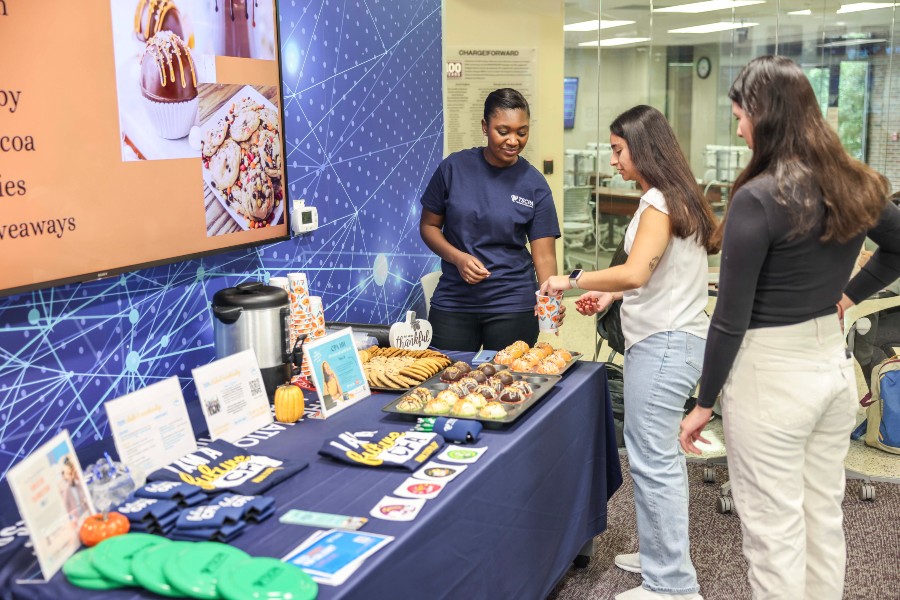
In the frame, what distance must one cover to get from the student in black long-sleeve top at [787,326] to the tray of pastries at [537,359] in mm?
705

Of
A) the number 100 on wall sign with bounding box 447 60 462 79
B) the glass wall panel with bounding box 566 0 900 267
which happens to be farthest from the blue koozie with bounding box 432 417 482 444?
the glass wall panel with bounding box 566 0 900 267

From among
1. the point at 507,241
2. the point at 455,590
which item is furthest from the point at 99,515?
the point at 507,241

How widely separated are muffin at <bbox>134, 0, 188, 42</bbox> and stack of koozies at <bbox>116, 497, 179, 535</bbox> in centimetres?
130

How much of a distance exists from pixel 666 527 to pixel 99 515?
5.62 feet

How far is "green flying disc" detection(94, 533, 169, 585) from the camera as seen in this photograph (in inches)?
59.9

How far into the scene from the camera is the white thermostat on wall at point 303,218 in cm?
323

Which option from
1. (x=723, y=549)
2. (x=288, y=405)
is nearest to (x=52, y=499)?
(x=288, y=405)

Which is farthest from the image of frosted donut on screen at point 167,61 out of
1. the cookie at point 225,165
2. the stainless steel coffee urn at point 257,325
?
the stainless steel coffee urn at point 257,325

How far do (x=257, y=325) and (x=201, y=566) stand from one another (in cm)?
110

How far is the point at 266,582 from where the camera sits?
4.78 feet

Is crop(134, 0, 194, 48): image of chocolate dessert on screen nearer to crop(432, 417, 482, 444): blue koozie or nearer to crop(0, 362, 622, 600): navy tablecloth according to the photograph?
crop(0, 362, 622, 600): navy tablecloth

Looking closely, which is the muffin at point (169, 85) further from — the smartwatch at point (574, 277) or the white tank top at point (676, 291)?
the white tank top at point (676, 291)

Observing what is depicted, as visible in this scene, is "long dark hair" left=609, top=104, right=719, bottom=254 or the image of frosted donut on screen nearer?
the image of frosted donut on screen

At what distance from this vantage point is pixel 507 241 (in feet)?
11.2
